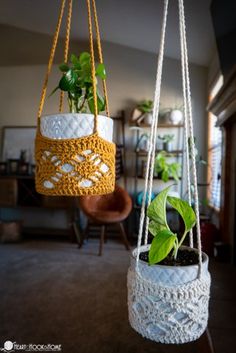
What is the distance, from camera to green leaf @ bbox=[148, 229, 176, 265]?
59cm

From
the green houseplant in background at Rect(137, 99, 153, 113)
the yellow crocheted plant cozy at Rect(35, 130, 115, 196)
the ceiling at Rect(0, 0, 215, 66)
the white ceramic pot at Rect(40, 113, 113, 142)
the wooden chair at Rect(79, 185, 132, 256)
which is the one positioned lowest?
the wooden chair at Rect(79, 185, 132, 256)

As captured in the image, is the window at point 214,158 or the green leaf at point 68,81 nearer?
the green leaf at point 68,81

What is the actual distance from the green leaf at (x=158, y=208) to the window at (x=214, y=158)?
2865 mm

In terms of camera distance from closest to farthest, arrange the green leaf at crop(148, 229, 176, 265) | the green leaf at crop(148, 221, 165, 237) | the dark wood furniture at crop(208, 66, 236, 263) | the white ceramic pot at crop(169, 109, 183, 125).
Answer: the green leaf at crop(148, 229, 176, 265) → the green leaf at crop(148, 221, 165, 237) → the dark wood furniture at crop(208, 66, 236, 263) → the white ceramic pot at crop(169, 109, 183, 125)

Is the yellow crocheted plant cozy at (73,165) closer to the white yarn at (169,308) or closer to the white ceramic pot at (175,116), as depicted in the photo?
the white yarn at (169,308)

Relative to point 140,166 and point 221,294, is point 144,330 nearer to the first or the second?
point 221,294

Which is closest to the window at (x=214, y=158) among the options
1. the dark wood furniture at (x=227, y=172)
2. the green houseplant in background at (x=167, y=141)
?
the dark wood furniture at (x=227, y=172)

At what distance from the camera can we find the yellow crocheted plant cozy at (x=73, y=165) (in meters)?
0.67

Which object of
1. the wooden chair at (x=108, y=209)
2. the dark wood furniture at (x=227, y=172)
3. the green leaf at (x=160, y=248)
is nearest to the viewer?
the green leaf at (x=160, y=248)

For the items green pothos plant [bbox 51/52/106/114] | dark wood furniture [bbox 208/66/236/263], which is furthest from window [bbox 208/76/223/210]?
green pothos plant [bbox 51/52/106/114]

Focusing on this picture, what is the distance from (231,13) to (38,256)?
296cm

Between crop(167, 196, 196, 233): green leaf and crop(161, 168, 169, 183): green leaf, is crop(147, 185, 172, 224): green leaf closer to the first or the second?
crop(167, 196, 196, 233): green leaf

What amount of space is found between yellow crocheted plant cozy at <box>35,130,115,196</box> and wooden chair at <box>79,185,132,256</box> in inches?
108

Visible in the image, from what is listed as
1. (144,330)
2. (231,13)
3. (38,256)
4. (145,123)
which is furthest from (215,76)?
(144,330)
